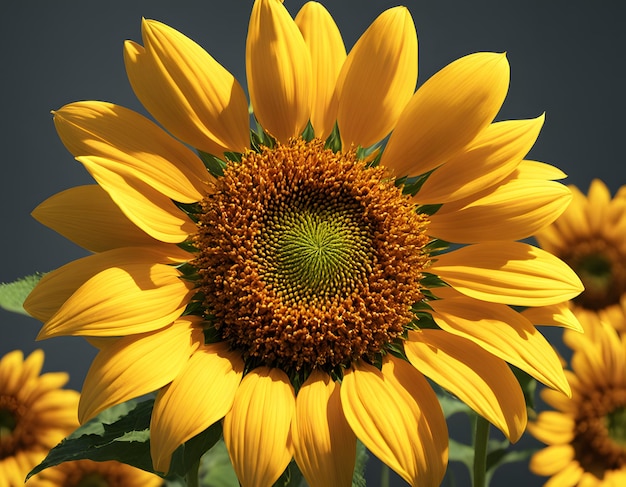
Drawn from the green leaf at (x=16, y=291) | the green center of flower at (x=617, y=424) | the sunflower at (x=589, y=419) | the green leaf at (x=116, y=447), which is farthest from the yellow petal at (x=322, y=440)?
the green center of flower at (x=617, y=424)

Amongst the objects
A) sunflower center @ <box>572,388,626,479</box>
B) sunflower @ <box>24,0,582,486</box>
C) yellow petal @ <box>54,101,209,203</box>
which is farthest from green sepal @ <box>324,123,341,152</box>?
sunflower center @ <box>572,388,626,479</box>

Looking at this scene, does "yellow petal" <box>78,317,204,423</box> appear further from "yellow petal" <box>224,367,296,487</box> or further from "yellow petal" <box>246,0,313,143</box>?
"yellow petal" <box>246,0,313,143</box>

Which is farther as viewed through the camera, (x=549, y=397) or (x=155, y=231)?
(x=549, y=397)

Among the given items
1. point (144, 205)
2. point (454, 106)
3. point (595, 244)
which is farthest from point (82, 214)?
point (595, 244)

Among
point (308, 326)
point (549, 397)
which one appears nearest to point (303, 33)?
point (308, 326)

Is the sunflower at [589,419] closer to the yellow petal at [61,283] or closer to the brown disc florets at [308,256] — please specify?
the brown disc florets at [308,256]

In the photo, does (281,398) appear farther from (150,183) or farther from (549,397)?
(549,397)
